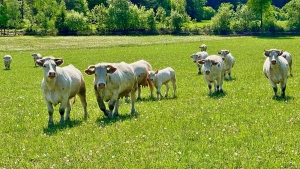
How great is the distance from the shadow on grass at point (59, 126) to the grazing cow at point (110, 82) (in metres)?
1.29

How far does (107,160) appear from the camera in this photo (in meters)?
9.92

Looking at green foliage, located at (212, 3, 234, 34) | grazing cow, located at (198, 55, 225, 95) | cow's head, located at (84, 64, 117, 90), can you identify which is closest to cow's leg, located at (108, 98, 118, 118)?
cow's head, located at (84, 64, 117, 90)

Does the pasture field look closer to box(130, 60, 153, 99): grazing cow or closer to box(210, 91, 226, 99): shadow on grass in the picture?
box(210, 91, 226, 99): shadow on grass

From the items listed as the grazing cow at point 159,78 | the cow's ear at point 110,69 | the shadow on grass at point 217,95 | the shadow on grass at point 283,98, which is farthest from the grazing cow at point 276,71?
the cow's ear at point 110,69

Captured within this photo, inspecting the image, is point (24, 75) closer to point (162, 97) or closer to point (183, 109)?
point (162, 97)

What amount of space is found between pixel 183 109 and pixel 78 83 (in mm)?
4748

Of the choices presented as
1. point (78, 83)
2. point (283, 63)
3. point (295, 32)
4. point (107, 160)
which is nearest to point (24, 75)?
point (78, 83)

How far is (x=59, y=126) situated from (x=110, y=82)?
272 centimetres

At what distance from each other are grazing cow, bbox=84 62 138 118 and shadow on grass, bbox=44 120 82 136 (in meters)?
1.29

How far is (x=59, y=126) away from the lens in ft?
47.2

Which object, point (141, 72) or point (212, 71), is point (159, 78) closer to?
point (141, 72)

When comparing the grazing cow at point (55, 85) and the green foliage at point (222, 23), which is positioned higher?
the green foliage at point (222, 23)

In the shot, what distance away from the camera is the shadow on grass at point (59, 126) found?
1349cm

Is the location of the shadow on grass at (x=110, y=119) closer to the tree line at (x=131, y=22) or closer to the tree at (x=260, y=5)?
the tree line at (x=131, y=22)
